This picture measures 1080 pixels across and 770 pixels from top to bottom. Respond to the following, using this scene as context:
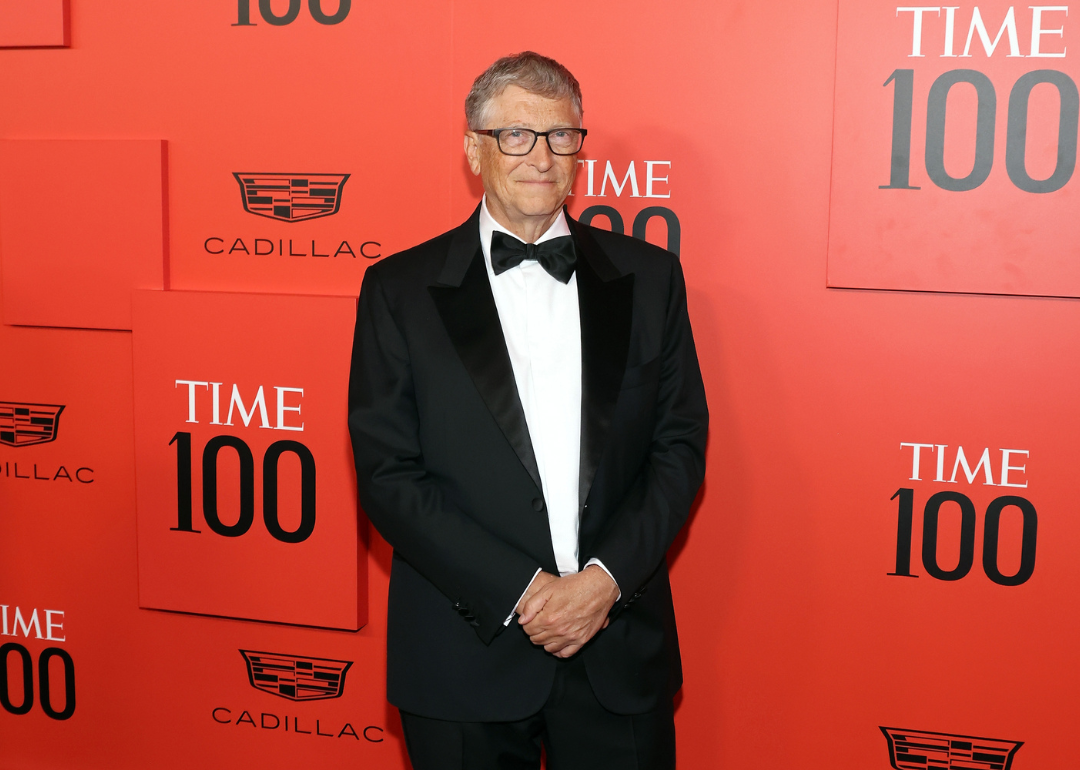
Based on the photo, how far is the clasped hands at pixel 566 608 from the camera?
1563mm

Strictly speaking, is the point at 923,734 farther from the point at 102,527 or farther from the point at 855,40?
the point at 102,527

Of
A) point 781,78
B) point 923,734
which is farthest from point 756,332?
point 923,734

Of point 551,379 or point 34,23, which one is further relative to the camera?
point 34,23

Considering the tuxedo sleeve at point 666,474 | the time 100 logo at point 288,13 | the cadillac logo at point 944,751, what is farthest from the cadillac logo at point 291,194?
the cadillac logo at point 944,751

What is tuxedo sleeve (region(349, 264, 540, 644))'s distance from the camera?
62.2 inches

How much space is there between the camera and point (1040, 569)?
2041mm

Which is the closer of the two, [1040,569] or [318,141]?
[1040,569]

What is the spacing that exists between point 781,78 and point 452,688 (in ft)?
4.24

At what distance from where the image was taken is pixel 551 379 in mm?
1669

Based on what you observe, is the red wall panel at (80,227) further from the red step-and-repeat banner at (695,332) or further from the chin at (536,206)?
the chin at (536,206)

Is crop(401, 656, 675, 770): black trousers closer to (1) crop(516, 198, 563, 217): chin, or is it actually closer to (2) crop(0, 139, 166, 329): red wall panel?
(1) crop(516, 198, 563, 217): chin

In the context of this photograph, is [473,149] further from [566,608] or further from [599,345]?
[566,608]

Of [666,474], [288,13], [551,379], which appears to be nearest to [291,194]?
[288,13]

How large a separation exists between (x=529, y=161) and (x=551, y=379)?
349mm
